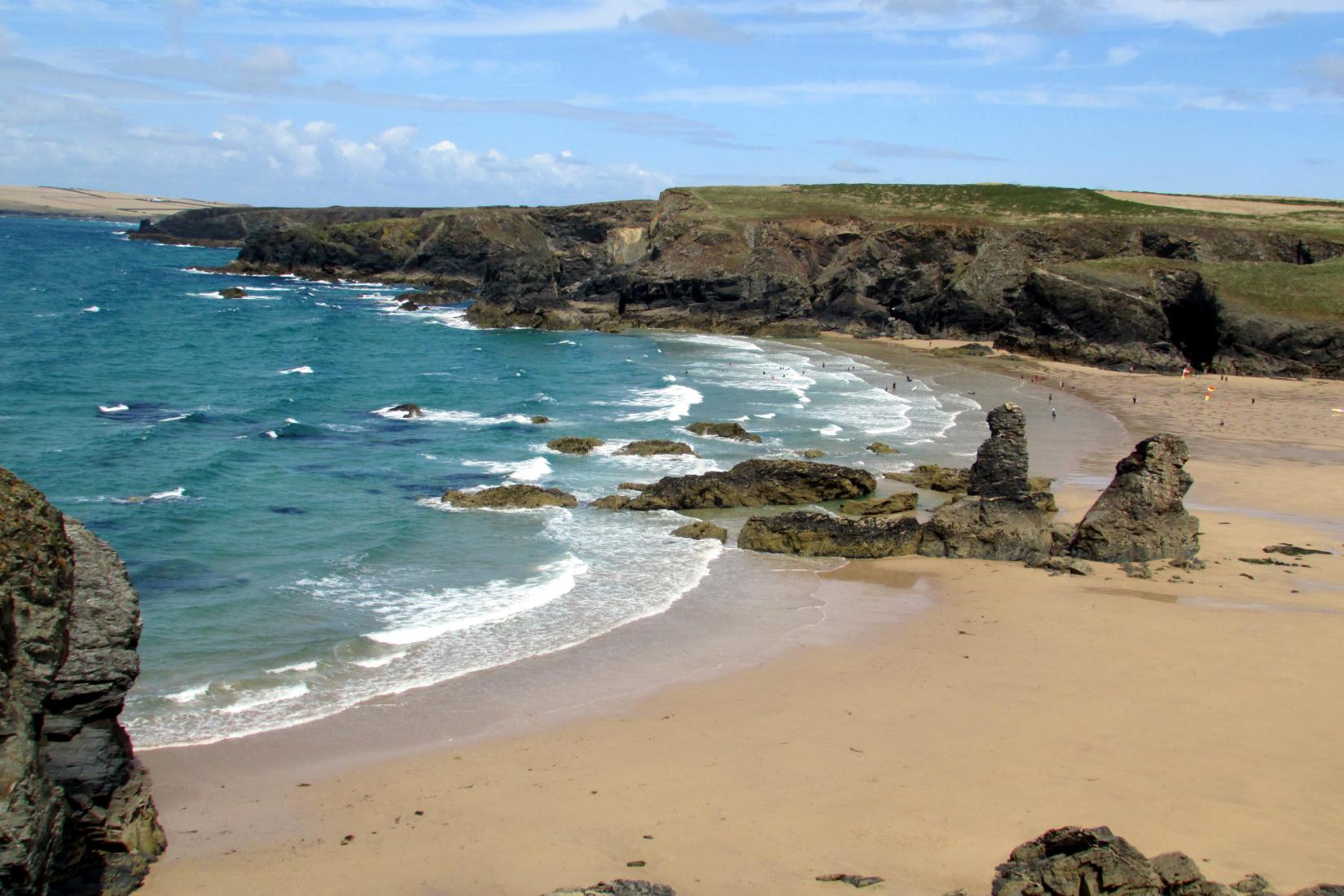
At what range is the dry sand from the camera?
85938 millimetres

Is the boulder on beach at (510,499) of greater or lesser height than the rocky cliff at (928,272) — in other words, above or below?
below

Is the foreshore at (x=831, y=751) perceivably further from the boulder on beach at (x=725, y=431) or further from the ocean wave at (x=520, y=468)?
the boulder on beach at (x=725, y=431)

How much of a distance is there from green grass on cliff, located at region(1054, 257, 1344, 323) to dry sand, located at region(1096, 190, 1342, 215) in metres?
23.3

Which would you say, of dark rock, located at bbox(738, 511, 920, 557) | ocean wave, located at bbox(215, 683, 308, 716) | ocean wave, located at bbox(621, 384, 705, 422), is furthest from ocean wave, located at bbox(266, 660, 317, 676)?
ocean wave, located at bbox(621, 384, 705, 422)

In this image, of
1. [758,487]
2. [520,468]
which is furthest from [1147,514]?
[520,468]

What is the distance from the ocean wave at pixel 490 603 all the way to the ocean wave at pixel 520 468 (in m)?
8.52

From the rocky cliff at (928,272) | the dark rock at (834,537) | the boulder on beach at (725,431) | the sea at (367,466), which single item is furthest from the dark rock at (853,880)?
the rocky cliff at (928,272)

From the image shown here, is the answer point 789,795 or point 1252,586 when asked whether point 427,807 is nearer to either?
point 789,795

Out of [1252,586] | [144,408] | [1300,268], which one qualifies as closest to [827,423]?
[1252,586]

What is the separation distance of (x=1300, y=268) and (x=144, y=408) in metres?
59.4

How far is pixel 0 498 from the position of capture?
7352mm

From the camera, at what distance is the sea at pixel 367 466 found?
55.8 ft

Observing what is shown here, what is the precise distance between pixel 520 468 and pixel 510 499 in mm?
4891

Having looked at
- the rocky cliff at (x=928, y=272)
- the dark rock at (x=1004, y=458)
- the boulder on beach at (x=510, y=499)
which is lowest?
the boulder on beach at (x=510, y=499)
